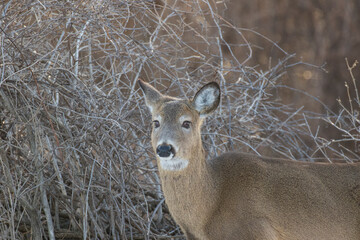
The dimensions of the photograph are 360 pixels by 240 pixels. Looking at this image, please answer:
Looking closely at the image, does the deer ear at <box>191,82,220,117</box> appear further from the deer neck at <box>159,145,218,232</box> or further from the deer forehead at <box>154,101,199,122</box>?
the deer neck at <box>159,145,218,232</box>

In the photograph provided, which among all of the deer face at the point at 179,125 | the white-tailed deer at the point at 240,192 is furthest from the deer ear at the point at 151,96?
the white-tailed deer at the point at 240,192

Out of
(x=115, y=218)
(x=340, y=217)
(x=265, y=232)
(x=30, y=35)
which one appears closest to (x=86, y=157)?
(x=115, y=218)

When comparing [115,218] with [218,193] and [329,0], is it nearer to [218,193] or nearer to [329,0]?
[218,193]

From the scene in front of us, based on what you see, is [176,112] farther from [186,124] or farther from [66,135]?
[66,135]

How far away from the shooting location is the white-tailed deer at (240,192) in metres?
5.37

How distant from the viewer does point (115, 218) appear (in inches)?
259

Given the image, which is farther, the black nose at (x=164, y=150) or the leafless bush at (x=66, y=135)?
the leafless bush at (x=66, y=135)

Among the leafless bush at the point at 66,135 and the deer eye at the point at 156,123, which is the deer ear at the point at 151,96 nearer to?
the deer eye at the point at 156,123

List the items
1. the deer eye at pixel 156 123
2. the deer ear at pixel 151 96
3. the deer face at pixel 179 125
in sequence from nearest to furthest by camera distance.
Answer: the deer face at pixel 179 125, the deer eye at pixel 156 123, the deer ear at pixel 151 96

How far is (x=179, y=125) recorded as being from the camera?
5.49 metres

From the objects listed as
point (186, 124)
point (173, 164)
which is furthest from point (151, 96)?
point (173, 164)

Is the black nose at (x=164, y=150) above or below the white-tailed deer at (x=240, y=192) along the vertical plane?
above

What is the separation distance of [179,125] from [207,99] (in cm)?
33

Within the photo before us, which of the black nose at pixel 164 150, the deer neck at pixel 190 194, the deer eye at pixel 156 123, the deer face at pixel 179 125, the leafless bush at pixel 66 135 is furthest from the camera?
the leafless bush at pixel 66 135
